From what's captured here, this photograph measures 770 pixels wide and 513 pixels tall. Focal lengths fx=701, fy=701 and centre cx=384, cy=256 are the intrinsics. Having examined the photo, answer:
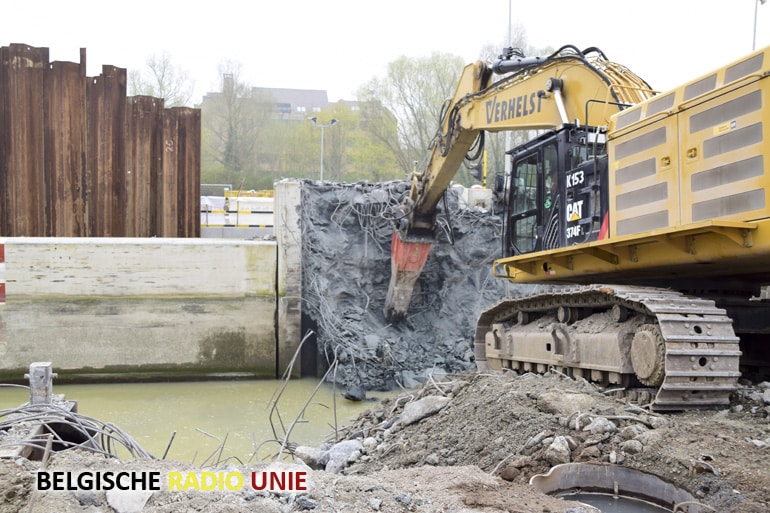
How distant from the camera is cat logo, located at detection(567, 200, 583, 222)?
6523 mm

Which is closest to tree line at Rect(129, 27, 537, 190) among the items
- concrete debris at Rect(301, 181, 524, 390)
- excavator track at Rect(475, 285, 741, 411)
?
concrete debris at Rect(301, 181, 524, 390)

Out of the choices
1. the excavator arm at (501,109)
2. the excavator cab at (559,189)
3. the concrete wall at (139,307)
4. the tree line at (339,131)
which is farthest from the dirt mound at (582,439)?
the tree line at (339,131)

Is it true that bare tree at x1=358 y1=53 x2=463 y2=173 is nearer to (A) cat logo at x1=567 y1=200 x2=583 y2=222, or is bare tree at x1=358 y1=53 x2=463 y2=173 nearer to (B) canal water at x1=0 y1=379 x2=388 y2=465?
(B) canal water at x1=0 y1=379 x2=388 y2=465

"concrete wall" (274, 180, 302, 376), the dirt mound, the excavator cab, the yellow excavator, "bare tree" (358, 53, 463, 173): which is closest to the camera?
the dirt mound

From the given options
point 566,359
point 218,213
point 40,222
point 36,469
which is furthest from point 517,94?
point 218,213

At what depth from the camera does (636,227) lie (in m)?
5.63

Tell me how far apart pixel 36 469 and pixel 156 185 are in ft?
34.1

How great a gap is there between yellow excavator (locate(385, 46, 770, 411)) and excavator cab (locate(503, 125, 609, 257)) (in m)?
0.01

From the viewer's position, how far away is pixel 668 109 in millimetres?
5301

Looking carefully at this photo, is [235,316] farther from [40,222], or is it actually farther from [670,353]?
[670,353]

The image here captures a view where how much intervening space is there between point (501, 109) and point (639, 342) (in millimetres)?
4126

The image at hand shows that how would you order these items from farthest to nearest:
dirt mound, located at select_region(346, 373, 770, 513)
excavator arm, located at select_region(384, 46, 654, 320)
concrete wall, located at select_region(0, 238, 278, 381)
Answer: concrete wall, located at select_region(0, 238, 278, 381)
excavator arm, located at select_region(384, 46, 654, 320)
dirt mound, located at select_region(346, 373, 770, 513)

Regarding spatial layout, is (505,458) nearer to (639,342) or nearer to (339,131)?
(639,342)

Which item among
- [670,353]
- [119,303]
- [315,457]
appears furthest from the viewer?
[119,303]
